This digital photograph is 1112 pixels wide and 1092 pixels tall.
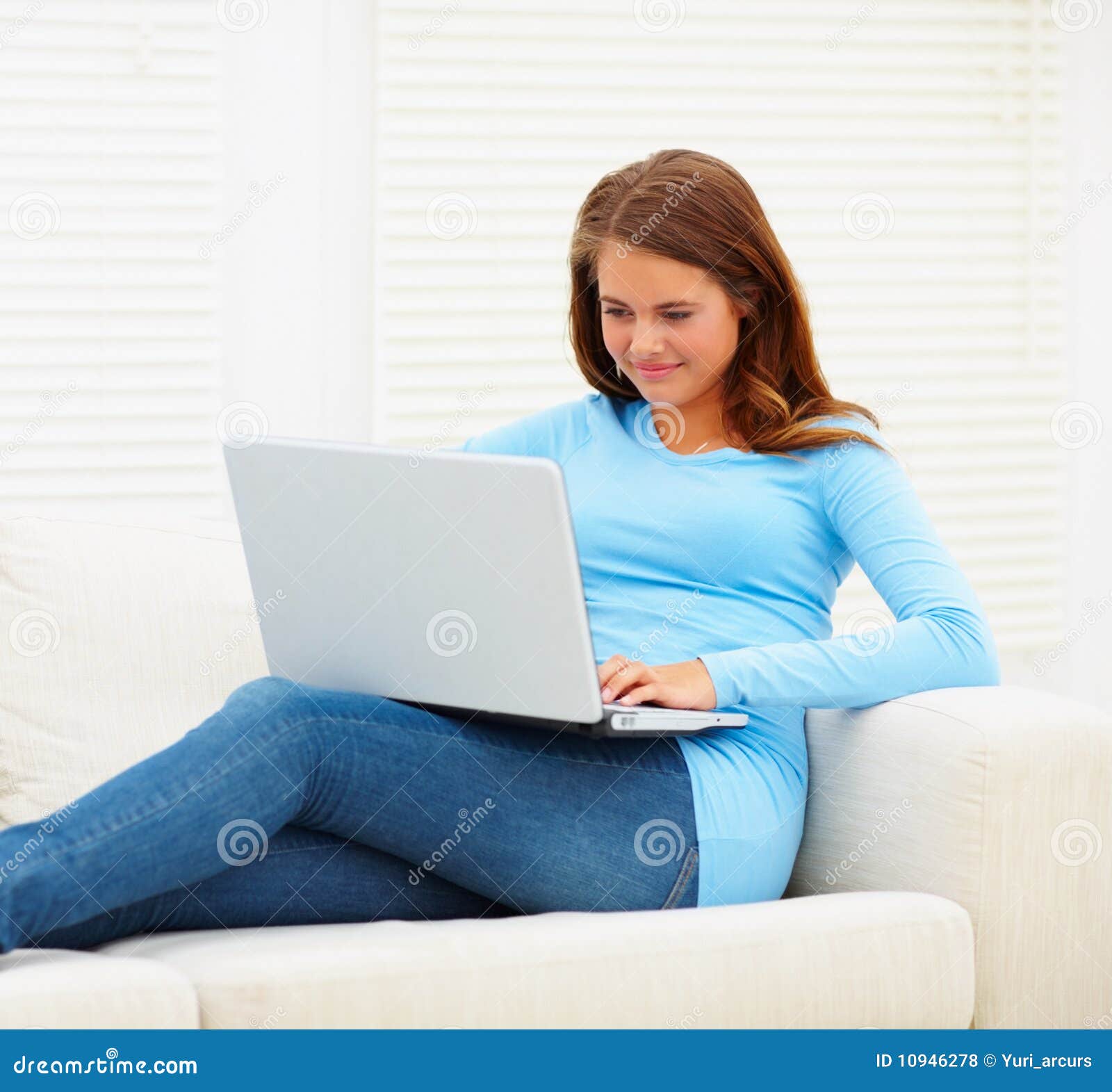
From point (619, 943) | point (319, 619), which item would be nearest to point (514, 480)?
point (319, 619)

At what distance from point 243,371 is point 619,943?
1.42 meters

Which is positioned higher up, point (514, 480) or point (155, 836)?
point (514, 480)

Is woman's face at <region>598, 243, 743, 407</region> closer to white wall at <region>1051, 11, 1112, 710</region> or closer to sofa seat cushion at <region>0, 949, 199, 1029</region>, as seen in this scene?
sofa seat cushion at <region>0, 949, 199, 1029</region>

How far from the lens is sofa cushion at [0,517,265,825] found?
1.69 m

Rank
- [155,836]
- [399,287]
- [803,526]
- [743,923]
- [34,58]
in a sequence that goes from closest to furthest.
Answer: [155,836] < [743,923] < [803,526] < [34,58] < [399,287]

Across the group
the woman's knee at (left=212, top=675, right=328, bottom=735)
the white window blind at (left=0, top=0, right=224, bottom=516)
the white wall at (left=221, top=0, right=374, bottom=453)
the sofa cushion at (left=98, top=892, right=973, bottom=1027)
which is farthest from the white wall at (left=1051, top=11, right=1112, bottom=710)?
the woman's knee at (left=212, top=675, right=328, bottom=735)

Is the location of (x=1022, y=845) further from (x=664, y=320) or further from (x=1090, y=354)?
(x=1090, y=354)

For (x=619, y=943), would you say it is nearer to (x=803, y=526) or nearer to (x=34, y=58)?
(x=803, y=526)

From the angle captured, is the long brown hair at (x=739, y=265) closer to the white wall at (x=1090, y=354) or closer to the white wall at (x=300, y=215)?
the white wall at (x=300, y=215)

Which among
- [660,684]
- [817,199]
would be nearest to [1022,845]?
[660,684]

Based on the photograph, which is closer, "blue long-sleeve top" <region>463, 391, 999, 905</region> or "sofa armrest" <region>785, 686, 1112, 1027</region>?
"sofa armrest" <region>785, 686, 1112, 1027</region>

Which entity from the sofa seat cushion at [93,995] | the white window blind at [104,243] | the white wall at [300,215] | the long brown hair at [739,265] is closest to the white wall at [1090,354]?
the long brown hair at [739,265]

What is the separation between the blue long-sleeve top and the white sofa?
0.06 metres

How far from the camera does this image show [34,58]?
2.32 meters
